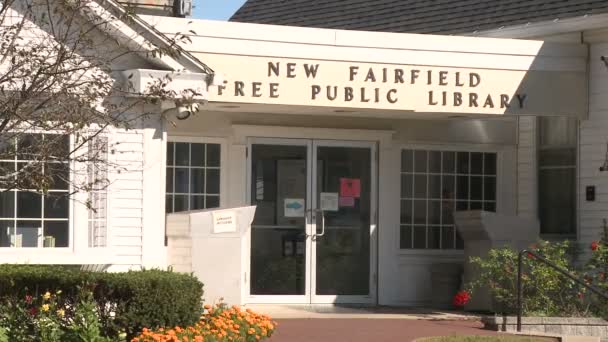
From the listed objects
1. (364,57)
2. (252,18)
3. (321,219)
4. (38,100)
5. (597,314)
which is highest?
(252,18)

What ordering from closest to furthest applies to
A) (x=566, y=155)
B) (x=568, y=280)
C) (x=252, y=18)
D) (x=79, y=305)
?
1. (x=79, y=305)
2. (x=568, y=280)
3. (x=566, y=155)
4. (x=252, y=18)

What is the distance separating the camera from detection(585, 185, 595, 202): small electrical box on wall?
54.7 feet

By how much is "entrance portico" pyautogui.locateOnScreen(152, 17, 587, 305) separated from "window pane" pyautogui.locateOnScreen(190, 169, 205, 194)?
0.05 m

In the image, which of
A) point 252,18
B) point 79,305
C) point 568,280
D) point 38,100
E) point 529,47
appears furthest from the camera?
point 252,18

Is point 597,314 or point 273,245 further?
point 273,245

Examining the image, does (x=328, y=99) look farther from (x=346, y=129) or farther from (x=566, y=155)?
(x=566, y=155)

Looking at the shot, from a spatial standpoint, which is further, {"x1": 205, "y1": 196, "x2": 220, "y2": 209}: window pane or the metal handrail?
{"x1": 205, "y1": 196, "x2": 220, "y2": 209}: window pane

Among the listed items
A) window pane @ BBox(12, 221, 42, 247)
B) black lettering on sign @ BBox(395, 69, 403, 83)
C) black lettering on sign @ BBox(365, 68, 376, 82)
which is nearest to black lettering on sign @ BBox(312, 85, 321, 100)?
black lettering on sign @ BBox(365, 68, 376, 82)

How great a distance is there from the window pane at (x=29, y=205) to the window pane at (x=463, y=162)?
7358mm

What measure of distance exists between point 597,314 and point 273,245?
4.67 m

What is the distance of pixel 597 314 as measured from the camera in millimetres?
15047

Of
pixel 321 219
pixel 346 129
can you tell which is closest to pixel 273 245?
pixel 321 219

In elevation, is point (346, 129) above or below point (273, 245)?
above

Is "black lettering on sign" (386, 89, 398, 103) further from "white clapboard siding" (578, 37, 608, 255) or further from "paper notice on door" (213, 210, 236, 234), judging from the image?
"white clapboard siding" (578, 37, 608, 255)
